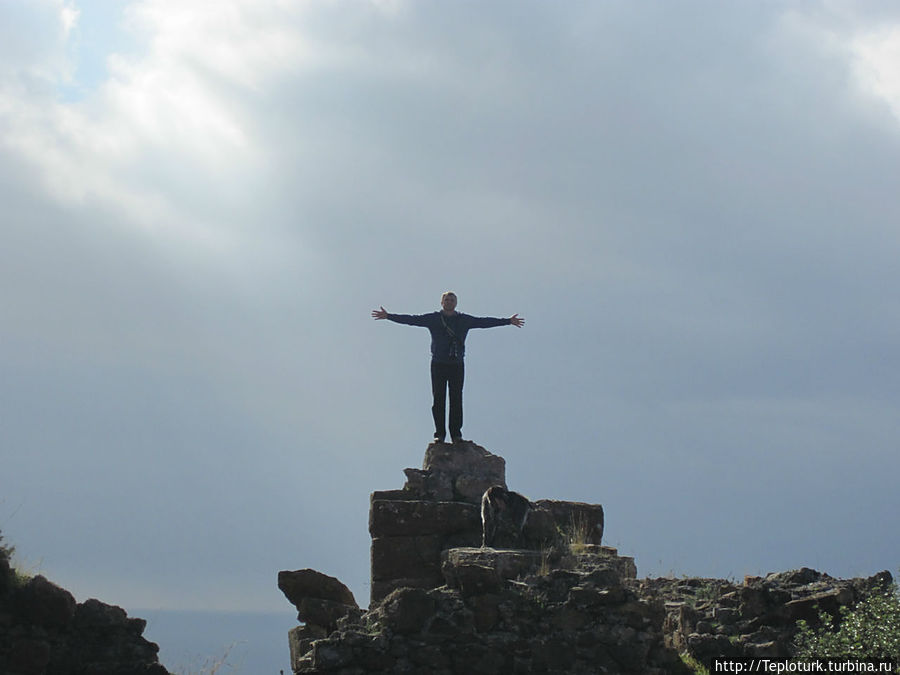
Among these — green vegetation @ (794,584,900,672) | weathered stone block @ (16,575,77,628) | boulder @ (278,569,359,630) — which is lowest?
green vegetation @ (794,584,900,672)

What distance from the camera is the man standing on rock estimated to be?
614 inches

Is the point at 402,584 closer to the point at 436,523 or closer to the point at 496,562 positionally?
the point at 436,523

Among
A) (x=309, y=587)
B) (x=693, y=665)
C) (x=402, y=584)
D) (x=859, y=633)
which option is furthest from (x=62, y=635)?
(x=859, y=633)

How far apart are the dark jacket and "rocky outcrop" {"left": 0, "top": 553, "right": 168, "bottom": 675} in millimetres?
6044

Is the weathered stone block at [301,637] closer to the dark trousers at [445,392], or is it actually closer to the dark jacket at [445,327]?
the dark trousers at [445,392]

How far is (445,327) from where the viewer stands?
1559cm

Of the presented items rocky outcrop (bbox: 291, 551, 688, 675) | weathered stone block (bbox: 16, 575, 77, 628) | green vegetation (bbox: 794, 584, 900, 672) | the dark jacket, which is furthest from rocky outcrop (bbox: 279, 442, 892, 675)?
weathered stone block (bbox: 16, 575, 77, 628)

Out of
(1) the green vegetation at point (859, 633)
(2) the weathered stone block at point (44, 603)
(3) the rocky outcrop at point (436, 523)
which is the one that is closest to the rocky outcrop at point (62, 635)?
(2) the weathered stone block at point (44, 603)

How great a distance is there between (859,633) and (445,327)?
7.31 metres

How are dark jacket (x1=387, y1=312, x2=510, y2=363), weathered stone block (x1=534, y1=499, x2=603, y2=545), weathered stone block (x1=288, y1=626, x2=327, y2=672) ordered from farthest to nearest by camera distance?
dark jacket (x1=387, y1=312, x2=510, y2=363), weathered stone block (x1=534, y1=499, x2=603, y2=545), weathered stone block (x1=288, y1=626, x2=327, y2=672)

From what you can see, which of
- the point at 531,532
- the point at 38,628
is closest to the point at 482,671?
the point at 531,532

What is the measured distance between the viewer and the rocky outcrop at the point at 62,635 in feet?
35.9

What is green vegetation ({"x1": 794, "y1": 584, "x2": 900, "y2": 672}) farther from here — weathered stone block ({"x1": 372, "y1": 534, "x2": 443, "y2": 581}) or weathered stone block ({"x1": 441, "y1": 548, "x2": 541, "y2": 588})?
weathered stone block ({"x1": 372, "y1": 534, "x2": 443, "y2": 581})

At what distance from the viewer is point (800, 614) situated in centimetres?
1203
